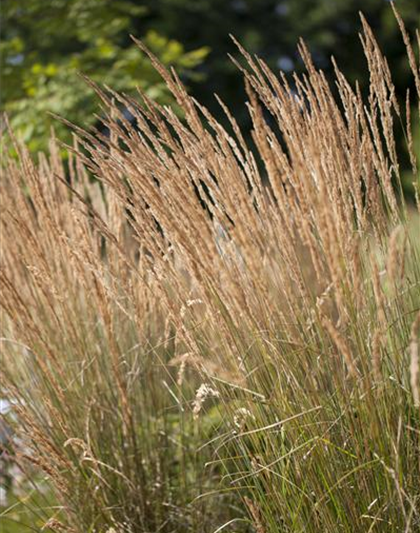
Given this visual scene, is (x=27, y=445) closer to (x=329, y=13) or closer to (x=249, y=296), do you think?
(x=249, y=296)

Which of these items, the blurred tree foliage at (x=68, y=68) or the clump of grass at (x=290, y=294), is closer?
the clump of grass at (x=290, y=294)

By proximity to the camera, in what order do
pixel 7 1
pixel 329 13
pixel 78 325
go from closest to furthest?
pixel 78 325
pixel 7 1
pixel 329 13

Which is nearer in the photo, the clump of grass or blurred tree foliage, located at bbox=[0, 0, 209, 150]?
the clump of grass

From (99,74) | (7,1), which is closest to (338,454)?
(99,74)

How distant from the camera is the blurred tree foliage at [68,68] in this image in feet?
17.9

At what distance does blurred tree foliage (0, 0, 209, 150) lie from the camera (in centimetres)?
545

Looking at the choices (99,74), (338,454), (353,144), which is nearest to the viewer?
(338,454)

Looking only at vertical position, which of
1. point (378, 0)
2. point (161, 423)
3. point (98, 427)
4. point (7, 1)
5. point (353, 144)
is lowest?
point (378, 0)

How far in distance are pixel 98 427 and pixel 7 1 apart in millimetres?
4839

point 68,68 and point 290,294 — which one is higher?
point 68,68

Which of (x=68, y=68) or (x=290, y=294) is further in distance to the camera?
(x=68, y=68)

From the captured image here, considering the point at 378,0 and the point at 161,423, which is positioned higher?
the point at 161,423

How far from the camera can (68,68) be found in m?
5.80

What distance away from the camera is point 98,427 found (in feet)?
8.48
